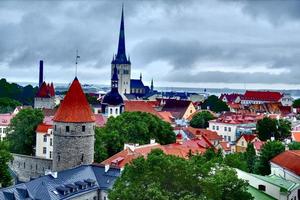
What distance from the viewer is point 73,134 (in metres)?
47.5

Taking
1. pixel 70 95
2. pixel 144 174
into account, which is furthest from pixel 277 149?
pixel 144 174

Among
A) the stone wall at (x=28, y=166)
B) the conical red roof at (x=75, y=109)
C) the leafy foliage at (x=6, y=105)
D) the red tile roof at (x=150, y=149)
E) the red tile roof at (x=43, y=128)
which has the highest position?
the conical red roof at (x=75, y=109)

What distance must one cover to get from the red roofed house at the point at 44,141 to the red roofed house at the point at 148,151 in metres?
13.1

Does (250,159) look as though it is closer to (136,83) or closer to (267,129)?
(267,129)

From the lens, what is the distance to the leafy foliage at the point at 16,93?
147750 millimetres

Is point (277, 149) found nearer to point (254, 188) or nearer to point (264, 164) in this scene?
point (264, 164)

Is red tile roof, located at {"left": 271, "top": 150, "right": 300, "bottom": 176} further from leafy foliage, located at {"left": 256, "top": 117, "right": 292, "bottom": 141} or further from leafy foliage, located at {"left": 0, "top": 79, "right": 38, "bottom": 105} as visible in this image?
leafy foliage, located at {"left": 0, "top": 79, "right": 38, "bottom": 105}

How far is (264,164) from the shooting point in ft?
169

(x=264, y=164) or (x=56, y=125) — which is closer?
(x=56, y=125)

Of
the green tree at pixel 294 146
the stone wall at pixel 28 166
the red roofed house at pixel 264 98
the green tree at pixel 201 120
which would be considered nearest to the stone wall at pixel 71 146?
the stone wall at pixel 28 166

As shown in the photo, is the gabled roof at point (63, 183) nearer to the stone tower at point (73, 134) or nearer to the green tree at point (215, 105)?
the stone tower at point (73, 134)

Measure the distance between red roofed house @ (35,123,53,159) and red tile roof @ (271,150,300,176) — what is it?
28458 millimetres

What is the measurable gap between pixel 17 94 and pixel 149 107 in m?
58.3

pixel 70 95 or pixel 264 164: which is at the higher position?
pixel 70 95
